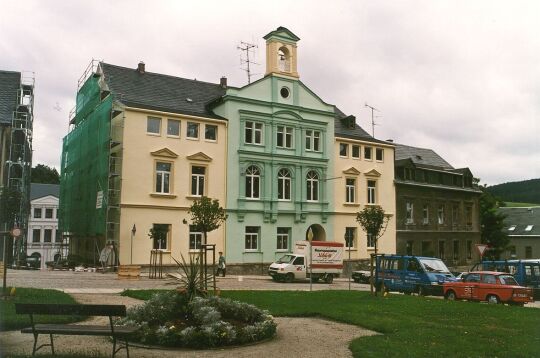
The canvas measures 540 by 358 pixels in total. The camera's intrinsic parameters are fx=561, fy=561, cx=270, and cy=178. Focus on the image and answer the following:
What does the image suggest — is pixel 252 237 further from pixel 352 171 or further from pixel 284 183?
pixel 352 171

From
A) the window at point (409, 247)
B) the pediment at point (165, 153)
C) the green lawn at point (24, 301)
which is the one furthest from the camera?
the window at point (409, 247)

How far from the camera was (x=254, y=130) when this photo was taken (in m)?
40.8

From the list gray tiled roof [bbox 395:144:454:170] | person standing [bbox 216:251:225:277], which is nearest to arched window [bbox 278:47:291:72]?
person standing [bbox 216:251:225:277]

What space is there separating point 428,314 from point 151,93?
89.8ft

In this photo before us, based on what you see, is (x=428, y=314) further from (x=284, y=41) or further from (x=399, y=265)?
(x=284, y=41)

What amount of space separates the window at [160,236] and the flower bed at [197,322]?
71.5 ft

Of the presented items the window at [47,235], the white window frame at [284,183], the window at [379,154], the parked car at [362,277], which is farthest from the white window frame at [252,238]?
the window at [47,235]

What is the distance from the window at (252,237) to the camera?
40094 millimetres

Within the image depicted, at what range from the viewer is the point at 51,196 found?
7762cm

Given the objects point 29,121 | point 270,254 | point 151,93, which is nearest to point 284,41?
point 151,93

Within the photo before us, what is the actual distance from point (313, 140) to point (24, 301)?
3019 centimetres

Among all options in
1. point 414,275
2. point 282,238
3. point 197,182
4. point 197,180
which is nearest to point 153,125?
point 197,180

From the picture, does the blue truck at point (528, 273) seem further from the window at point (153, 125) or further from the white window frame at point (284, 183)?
the window at point (153, 125)

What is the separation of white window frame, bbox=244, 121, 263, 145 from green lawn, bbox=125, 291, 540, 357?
19292 mm
